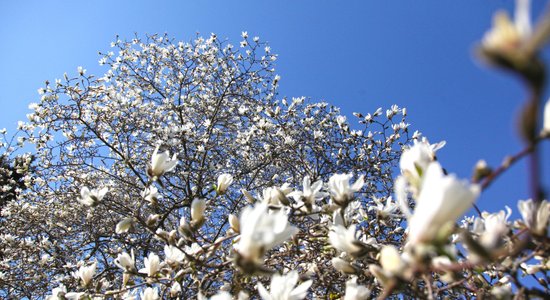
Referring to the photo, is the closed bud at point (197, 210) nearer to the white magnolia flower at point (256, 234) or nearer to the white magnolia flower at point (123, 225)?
the white magnolia flower at point (123, 225)

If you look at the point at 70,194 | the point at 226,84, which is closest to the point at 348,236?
the point at 70,194

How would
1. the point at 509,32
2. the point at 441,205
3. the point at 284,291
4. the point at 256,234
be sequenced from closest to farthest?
1. the point at 509,32
2. the point at 441,205
3. the point at 256,234
4. the point at 284,291

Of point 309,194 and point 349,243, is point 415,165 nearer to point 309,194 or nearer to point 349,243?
point 349,243

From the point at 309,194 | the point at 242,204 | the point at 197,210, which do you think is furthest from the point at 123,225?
the point at 242,204

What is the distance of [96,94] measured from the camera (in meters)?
4.07

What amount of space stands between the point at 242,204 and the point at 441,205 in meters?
3.37

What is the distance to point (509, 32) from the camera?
1.20 feet

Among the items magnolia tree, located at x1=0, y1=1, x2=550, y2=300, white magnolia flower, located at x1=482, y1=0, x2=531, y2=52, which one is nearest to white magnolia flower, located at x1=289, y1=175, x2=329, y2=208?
magnolia tree, located at x1=0, y1=1, x2=550, y2=300

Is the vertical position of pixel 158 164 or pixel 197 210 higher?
pixel 158 164

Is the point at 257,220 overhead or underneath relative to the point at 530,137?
overhead

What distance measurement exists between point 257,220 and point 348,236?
33 centimetres

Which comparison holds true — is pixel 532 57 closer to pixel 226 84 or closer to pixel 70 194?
pixel 70 194

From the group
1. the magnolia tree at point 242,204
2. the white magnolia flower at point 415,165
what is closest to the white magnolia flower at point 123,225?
the magnolia tree at point 242,204

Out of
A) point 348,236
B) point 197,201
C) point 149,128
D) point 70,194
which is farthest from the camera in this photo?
point 149,128
